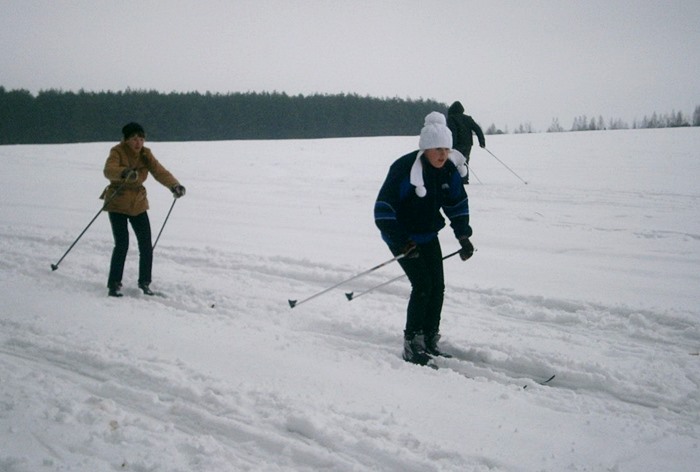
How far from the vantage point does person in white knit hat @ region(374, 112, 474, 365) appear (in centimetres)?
362

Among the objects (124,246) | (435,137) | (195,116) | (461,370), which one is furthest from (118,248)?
(195,116)

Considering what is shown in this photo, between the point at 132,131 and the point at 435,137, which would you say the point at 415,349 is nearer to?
the point at 435,137

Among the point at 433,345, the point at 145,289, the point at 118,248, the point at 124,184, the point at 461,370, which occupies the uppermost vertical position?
the point at 124,184

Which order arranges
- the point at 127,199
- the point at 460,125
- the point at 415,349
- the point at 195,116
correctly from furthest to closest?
the point at 195,116, the point at 460,125, the point at 127,199, the point at 415,349

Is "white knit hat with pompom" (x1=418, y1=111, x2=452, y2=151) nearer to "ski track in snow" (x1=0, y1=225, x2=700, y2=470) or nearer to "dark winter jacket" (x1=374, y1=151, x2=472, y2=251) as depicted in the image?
"dark winter jacket" (x1=374, y1=151, x2=472, y2=251)

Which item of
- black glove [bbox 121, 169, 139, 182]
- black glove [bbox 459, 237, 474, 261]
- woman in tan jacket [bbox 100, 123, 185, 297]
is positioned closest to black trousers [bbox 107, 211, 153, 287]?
woman in tan jacket [bbox 100, 123, 185, 297]

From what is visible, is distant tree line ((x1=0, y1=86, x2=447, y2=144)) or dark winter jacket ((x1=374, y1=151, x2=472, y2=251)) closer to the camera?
dark winter jacket ((x1=374, y1=151, x2=472, y2=251))

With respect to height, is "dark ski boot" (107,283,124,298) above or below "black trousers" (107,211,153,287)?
below

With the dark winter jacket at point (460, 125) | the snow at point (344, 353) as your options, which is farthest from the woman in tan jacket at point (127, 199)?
the dark winter jacket at point (460, 125)

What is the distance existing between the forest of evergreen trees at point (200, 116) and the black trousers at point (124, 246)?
52.4 m

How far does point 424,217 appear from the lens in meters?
3.77

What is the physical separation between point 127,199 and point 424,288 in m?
3.46

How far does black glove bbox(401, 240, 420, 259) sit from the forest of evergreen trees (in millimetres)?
53214

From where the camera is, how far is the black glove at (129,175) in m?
5.18
